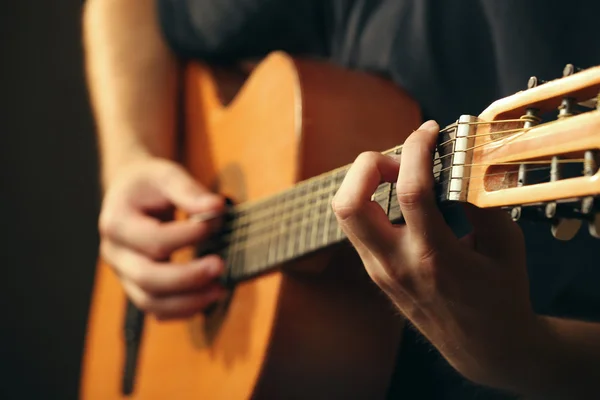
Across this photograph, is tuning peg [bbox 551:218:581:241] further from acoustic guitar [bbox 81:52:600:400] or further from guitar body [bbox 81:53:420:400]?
guitar body [bbox 81:53:420:400]

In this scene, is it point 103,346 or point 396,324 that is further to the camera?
point 103,346


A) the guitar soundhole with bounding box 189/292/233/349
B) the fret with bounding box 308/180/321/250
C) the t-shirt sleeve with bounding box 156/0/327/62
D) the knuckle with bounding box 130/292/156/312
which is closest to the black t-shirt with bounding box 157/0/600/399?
the t-shirt sleeve with bounding box 156/0/327/62

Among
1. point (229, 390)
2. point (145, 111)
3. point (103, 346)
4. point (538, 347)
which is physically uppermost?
point (538, 347)

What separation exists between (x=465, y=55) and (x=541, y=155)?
206 mm

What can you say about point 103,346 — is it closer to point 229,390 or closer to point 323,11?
point 229,390

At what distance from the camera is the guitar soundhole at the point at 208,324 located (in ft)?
2.28

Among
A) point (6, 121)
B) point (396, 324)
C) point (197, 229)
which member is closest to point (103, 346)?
point (197, 229)

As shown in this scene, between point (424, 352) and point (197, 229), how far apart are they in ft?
0.99

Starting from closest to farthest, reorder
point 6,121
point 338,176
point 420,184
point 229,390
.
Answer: point 420,184, point 338,176, point 229,390, point 6,121

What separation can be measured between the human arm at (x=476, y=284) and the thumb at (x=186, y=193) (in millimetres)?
302

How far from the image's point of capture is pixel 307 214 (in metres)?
0.55

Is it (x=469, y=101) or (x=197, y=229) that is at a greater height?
(x=469, y=101)

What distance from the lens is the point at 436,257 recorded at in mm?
403

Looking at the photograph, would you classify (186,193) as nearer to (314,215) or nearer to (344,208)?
(314,215)
